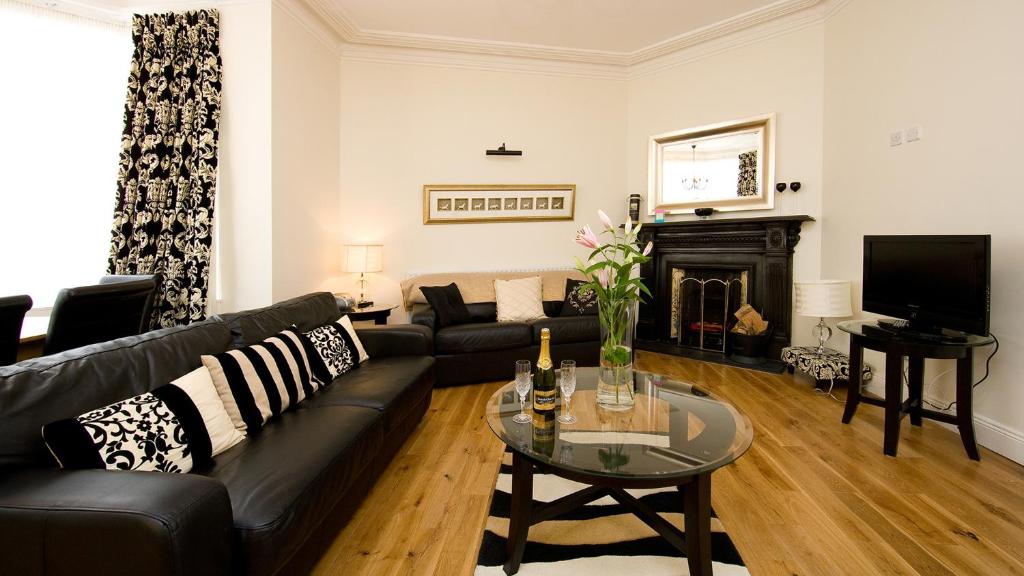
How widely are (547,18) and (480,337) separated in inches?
117

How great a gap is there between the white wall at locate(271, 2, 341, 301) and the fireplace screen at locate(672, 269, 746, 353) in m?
3.59

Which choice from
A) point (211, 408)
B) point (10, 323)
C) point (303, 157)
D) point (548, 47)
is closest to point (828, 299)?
point (548, 47)

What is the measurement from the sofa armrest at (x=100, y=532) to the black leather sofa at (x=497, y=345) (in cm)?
260

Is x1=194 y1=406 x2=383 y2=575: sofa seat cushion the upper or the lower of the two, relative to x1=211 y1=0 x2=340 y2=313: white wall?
lower

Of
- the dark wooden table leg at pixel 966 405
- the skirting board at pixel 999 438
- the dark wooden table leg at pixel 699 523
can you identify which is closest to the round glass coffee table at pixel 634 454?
the dark wooden table leg at pixel 699 523

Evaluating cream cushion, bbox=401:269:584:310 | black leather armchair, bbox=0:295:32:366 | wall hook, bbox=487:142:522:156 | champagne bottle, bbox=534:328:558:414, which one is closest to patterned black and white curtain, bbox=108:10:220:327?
black leather armchair, bbox=0:295:32:366

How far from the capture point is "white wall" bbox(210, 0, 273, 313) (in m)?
3.43

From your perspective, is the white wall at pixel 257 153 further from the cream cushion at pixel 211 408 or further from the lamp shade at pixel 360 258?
the cream cushion at pixel 211 408

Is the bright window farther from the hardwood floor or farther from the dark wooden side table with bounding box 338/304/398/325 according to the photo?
the hardwood floor

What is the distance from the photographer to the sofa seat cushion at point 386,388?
84.7 inches

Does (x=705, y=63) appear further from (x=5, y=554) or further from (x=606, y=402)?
(x=5, y=554)

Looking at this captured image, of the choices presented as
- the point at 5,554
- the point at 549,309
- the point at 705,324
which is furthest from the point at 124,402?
the point at 705,324

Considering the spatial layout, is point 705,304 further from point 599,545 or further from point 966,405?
point 599,545

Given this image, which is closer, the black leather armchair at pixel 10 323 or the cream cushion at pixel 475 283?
the black leather armchair at pixel 10 323
